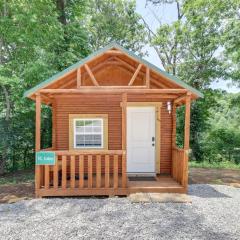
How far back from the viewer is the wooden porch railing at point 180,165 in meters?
6.64

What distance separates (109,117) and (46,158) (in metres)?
2.74

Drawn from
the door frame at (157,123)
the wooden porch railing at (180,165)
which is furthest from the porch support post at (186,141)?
the door frame at (157,123)

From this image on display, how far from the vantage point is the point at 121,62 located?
25.1 ft

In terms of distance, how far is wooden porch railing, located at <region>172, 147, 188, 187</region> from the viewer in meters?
6.64

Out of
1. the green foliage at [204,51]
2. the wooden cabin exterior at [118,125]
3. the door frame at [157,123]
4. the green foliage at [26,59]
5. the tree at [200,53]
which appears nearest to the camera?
the wooden cabin exterior at [118,125]

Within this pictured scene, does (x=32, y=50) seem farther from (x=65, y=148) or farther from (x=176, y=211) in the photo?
(x=176, y=211)

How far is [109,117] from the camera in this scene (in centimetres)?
853

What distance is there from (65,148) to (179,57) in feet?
38.1

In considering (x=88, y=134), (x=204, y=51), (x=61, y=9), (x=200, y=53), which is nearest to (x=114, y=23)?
(x=61, y=9)

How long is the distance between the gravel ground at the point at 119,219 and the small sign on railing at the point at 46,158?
88 centimetres

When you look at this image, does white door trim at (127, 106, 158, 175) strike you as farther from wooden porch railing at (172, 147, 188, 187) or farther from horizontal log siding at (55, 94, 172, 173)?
wooden porch railing at (172, 147, 188, 187)

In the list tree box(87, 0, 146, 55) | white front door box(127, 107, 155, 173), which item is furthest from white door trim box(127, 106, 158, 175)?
tree box(87, 0, 146, 55)

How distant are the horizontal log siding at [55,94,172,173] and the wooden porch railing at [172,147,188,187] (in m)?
0.47

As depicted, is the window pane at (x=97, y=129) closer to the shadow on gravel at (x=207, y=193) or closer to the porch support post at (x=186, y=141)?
the porch support post at (x=186, y=141)
